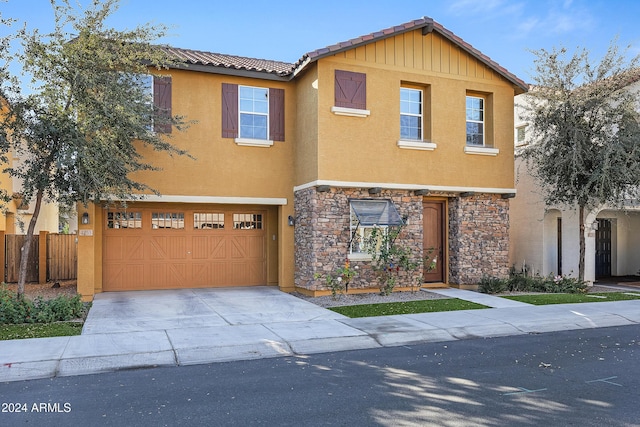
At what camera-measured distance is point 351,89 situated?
44.7 feet

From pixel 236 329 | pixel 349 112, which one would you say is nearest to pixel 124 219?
pixel 236 329

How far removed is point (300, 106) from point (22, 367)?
9771mm

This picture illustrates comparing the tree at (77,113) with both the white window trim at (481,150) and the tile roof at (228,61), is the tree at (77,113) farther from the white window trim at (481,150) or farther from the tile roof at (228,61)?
the white window trim at (481,150)

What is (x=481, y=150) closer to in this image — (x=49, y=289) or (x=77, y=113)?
(x=77, y=113)

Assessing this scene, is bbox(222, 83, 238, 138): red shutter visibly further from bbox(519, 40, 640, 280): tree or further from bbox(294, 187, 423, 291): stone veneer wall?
bbox(519, 40, 640, 280): tree

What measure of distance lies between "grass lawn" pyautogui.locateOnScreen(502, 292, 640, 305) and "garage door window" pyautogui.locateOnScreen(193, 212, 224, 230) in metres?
8.19

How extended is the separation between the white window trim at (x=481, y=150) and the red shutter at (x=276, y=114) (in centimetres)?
532

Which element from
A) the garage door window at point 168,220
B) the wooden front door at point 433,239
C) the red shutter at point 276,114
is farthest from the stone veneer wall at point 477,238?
the garage door window at point 168,220

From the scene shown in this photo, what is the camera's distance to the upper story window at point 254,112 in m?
14.4

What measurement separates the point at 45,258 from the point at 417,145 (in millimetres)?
12130

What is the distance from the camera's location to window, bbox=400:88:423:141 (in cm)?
Answer: 1466

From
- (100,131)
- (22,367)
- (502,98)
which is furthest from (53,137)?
(502,98)

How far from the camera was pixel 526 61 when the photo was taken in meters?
15.3

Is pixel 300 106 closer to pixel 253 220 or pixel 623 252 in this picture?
pixel 253 220
